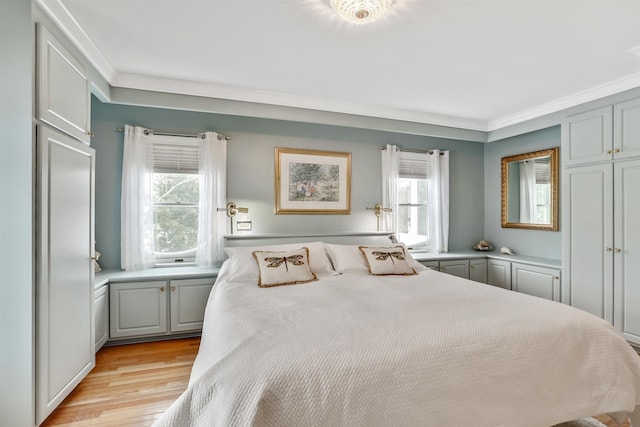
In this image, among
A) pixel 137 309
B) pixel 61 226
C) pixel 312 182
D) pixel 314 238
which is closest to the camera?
pixel 61 226

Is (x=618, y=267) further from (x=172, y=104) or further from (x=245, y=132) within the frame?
(x=172, y=104)

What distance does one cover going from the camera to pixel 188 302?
122 inches

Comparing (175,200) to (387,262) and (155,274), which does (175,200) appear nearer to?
(155,274)

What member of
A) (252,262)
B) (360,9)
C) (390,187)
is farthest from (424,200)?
(360,9)

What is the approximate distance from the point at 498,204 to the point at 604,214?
1642mm

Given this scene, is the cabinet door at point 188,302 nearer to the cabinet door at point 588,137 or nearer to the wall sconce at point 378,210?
the wall sconce at point 378,210

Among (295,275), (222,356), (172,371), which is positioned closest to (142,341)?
(172,371)

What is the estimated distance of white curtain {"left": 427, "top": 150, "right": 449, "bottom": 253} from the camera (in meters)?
4.50

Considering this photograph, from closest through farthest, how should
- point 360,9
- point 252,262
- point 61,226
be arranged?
point 360,9 < point 61,226 < point 252,262

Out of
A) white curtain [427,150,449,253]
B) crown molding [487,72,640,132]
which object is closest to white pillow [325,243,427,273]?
white curtain [427,150,449,253]

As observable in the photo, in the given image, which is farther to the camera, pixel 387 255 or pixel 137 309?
pixel 387 255

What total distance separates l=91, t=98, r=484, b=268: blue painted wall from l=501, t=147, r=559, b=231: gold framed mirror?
0.45m

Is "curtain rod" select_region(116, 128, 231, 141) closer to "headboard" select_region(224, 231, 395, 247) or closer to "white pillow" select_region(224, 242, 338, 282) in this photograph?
"headboard" select_region(224, 231, 395, 247)

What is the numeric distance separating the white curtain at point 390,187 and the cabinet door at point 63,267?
3.19 metres
